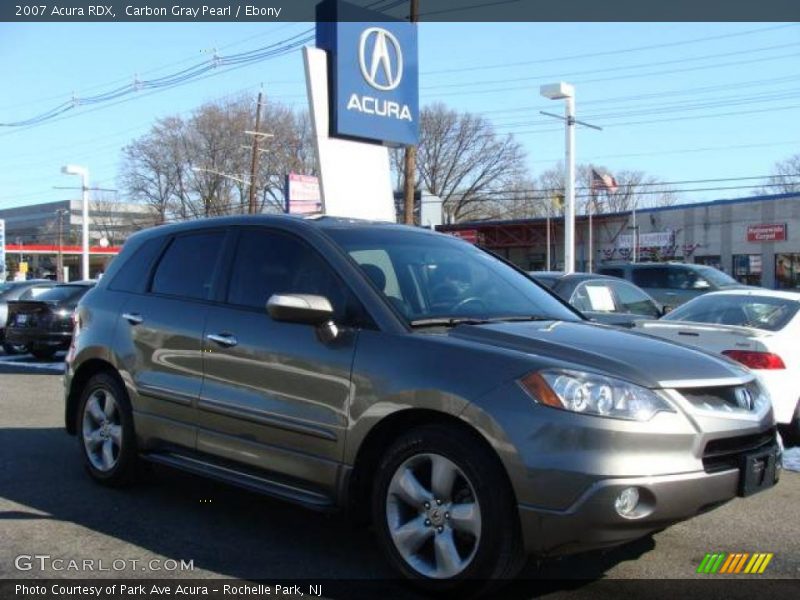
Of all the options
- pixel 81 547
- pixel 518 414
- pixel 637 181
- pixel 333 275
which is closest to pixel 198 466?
pixel 81 547

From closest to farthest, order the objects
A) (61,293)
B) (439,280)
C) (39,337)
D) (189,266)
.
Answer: (439,280) → (189,266) → (39,337) → (61,293)

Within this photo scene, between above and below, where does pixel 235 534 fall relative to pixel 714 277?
below

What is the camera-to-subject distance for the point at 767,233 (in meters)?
43.5

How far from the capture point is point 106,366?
5.79 m

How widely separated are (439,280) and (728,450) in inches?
70.4

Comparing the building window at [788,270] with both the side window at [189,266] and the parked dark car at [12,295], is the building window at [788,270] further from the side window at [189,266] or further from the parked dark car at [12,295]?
the side window at [189,266]

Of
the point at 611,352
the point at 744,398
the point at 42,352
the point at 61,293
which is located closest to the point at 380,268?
the point at 611,352

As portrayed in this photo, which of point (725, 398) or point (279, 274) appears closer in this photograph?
point (725, 398)

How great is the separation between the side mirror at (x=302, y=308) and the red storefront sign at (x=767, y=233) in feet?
144

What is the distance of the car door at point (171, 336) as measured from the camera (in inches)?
194

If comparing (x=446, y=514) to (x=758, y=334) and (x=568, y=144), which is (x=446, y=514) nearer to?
(x=758, y=334)

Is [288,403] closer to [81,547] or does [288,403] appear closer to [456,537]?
[456,537]

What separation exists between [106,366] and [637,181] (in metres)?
88.0

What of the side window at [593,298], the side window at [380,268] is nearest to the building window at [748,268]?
the side window at [593,298]
